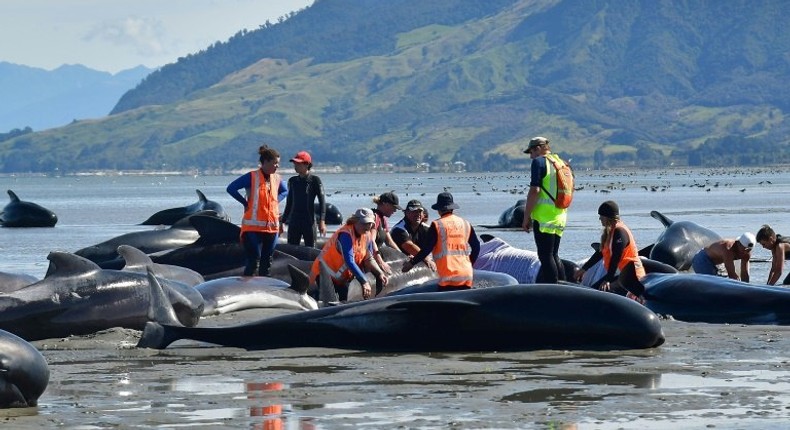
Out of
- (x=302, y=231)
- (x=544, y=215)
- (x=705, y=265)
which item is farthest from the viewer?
(x=302, y=231)

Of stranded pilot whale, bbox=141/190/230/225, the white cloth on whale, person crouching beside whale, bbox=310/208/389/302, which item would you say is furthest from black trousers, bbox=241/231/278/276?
stranded pilot whale, bbox=141/190/230/225

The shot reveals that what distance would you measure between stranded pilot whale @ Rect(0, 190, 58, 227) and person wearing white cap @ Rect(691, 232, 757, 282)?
33.8m

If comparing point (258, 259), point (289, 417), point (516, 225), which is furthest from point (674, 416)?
point (516, 225)

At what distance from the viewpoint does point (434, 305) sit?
14.5 meters

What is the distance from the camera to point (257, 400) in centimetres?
1181

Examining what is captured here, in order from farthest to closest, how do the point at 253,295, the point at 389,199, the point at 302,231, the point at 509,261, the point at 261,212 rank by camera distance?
1. the point at 302,231
2. the point at 509,261
3. the point at 261,212
4. the point at 389,199
5. the point at 253,295

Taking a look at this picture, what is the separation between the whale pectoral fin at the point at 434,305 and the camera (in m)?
14.5

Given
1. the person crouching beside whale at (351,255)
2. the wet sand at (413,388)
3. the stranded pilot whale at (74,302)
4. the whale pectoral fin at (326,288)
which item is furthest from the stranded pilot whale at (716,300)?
the stranded pilot whale at (74,302)

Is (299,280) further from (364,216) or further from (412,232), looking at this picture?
(412,232)

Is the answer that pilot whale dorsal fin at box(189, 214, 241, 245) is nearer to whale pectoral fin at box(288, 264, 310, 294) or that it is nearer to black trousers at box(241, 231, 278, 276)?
black trousers at box(241, 231, 278, 276)

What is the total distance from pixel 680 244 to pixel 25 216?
31232 mm

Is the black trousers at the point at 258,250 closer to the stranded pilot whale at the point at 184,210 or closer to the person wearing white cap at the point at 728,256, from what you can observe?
the person wearing white cap at the point at 728,256

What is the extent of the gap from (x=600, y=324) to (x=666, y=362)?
3.34 ft

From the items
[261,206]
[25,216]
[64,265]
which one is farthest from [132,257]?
[25,216]
